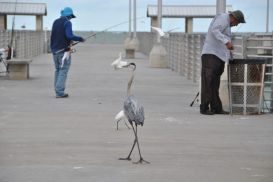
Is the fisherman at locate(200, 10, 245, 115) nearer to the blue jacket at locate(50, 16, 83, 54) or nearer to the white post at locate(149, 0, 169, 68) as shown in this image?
the blue jacket at locate(50, 16, 83, 54)

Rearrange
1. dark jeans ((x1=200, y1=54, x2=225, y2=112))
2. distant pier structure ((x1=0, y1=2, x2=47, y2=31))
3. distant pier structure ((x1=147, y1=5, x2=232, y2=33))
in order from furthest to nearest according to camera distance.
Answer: distant pier structure ((x1=147, y1=5, x2=232, y2=33)) → distant pier structure ((x1=0, y1=2, x2=47, y2=31)) → dark jeans ((x1=200, y1=54, x2=225, y2=112))

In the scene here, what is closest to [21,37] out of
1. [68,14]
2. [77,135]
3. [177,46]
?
[177,46]

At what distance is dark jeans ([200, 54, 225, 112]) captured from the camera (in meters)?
12.0

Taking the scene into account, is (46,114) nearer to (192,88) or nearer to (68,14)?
(68,14)

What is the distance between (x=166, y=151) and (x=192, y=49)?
40.1 feet

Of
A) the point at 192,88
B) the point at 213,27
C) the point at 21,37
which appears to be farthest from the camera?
the point at 21,37

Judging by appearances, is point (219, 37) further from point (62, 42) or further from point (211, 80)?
point (62, 42)

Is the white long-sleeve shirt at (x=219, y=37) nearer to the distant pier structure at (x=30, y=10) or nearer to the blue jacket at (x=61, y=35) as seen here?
the blue jacket at (x=61, y=35)

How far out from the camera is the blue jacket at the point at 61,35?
14555 millimetres

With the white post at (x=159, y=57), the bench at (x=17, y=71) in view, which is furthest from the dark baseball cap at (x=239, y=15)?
the white post at (x=159, y=57)

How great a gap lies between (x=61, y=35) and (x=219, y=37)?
4.22 metres

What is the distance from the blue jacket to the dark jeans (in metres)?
3.49

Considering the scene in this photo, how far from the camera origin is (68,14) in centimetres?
1476

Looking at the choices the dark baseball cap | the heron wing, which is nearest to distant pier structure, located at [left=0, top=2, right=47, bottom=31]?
the dark baseball cap
